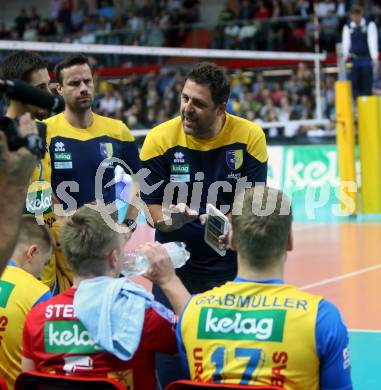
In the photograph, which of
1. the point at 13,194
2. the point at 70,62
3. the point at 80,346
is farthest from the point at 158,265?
the point at 70,62

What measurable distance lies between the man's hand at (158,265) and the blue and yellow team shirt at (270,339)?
439 millimetres

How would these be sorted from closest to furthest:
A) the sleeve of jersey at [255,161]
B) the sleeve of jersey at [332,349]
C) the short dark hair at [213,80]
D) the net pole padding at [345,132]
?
1. the sleeve of jersey at [332,349]
2. the short dark hair at [213,80]
3. the sleeve of jersey at [255,161]
4. the net pole padding at [345,132]

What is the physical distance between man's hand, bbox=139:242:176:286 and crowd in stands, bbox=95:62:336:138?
1664 cm

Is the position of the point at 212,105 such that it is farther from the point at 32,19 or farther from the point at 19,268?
the point at 32,19

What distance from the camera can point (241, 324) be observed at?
3600mm

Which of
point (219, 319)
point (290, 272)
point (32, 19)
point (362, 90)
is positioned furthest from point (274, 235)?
point (32, 19)

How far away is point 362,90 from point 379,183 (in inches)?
Answer: 123

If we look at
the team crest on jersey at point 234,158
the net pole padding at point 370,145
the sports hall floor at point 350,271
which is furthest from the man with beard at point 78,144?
the net pole padding at point 370,145

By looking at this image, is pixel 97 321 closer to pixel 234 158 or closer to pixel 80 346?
pixel 80 346

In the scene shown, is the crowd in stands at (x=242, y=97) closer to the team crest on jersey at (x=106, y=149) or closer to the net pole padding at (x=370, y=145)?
the net pole padding at (x=370, y=145)

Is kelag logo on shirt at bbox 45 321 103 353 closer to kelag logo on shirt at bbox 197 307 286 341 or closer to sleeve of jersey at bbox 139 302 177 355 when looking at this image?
sleeve of jersey at bbox 139 302 177 355

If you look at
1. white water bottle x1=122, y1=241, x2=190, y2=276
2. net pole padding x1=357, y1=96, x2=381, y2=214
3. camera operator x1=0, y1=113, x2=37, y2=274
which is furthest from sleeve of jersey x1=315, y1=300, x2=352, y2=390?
net pole padding x1=357, y1=96, x2=381, y2=214

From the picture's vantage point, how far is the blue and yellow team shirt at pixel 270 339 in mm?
3527

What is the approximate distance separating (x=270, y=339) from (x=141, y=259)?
834 millimetres
